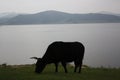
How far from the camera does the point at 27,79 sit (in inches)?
567

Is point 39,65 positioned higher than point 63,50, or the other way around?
point 63,50

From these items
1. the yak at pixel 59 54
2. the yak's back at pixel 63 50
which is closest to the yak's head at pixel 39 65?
the yak at pixel 59 54

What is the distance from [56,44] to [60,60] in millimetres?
992

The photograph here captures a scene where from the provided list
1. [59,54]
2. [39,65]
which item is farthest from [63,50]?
[39,65]

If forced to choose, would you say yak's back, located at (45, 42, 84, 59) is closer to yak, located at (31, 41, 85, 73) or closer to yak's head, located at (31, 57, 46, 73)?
yak, located at (31, 41, 85, 73)

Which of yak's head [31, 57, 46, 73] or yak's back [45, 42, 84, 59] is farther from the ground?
yak's back [45, 42, 84, 59]

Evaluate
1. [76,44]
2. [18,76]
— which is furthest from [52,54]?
[18,76]

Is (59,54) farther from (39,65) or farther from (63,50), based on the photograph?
(39,65)

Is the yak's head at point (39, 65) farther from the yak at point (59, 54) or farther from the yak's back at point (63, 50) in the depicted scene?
the yak's back at point (63, 50)

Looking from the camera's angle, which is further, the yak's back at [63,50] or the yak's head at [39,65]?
the yak's back at [63,50]

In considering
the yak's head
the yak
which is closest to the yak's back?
the yak

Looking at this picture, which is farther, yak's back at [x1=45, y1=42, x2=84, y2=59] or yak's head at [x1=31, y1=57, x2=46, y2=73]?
yak's back at [x1=45, y1=42, x2=84, y2=59]

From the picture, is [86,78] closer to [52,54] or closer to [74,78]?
[74,78]

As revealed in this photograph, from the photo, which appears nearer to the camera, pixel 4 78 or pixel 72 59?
pixel 4 78
